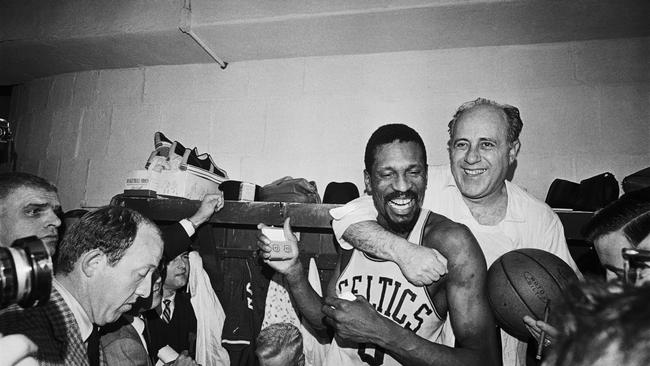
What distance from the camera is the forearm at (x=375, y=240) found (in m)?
2.05

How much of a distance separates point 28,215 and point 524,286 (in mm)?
2628

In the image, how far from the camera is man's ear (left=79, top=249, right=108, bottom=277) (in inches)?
67.8

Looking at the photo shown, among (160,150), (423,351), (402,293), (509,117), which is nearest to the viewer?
(423,351)

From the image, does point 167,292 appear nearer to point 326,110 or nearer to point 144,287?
point 144,287

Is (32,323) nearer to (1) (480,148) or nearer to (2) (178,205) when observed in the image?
(2) (178,205)

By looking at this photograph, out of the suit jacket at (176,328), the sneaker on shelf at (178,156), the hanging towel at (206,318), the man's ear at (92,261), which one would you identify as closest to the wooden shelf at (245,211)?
the sneaker on shelf at (178,156)

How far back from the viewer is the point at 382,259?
220 cm

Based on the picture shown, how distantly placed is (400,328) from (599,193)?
1702mm

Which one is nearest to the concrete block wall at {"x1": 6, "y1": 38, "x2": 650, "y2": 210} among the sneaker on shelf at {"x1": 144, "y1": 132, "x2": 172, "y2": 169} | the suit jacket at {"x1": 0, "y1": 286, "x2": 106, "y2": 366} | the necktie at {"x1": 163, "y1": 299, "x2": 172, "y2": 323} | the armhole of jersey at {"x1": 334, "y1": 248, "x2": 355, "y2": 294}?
the sneaker on shelf at {"x1": 144, "y1": 132, "x2": 172, "y2": 169}

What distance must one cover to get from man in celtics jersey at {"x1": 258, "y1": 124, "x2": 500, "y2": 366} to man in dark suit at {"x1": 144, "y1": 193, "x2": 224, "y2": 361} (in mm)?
662

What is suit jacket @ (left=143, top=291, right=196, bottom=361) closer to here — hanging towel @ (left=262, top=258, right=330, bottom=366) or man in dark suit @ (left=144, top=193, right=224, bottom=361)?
man in dark suit @ (left=144, top=193, right=224, bottom=361)

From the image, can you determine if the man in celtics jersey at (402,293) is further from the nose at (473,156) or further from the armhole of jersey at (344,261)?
the nose at (473,156)

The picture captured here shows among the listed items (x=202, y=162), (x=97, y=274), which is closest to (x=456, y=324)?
(x=97, y=274)

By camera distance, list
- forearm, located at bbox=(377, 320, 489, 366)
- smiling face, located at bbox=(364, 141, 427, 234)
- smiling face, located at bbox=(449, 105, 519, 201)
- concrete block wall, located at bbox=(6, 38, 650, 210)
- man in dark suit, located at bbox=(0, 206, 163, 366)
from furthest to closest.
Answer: concrete block wall, located at bbox=(6, 38, 650, 210) → smiling face, located at bbox=(449, 105, 519, 201) → smiling face, located at bbox=(364, 141, 427, 234) → forearm, located at bbox=(377, 320, 489, 366) → man in dark suit, located at bbox=(0, 206, 163, 366)
